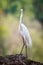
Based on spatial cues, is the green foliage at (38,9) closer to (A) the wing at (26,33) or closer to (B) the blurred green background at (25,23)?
(B) the blurred green background at (25,23)

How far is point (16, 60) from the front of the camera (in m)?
1.99

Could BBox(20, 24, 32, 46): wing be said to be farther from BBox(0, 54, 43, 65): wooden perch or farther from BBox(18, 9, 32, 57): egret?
BBox(0, 54, 43, 65): wooden perch

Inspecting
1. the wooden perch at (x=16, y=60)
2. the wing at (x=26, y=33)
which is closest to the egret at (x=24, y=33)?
the wing at (x=26, y=33)

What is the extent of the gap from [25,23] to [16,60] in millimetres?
408

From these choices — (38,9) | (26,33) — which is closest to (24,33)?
(26,33)

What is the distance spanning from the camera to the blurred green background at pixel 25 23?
6.56ft

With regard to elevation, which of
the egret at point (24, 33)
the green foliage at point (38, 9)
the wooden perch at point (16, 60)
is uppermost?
the green foliage at point (38, 9)

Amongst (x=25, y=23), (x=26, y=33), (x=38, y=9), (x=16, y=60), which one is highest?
(x=38, y=9)

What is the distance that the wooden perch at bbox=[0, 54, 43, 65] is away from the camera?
1964 mm

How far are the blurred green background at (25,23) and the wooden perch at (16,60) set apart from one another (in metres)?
0.05

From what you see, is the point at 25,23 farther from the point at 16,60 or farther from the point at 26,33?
the point at 16,60

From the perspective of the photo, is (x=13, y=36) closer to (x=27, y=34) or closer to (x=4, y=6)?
(x=27, y=34)

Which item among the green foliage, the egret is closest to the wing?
the egret

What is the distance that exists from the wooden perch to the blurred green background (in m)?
0.05
